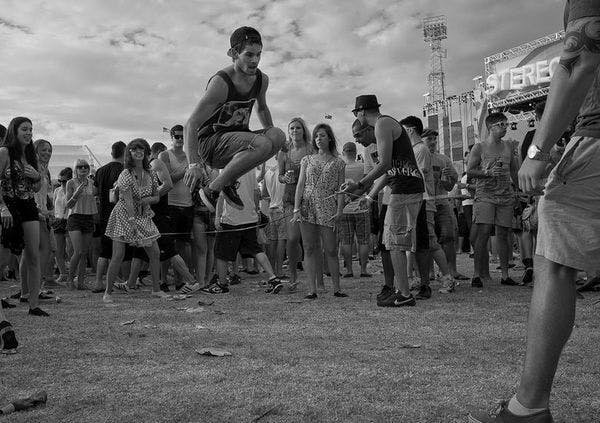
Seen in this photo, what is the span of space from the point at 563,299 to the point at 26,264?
16.5ft

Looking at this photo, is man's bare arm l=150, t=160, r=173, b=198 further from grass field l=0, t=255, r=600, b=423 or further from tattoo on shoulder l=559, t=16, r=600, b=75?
tattoo on shoulder l=559, t=16, r=600, b=75

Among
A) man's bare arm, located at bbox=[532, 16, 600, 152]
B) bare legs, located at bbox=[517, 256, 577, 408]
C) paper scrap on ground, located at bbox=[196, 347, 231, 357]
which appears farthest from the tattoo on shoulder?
paper scrap on ground, located at bbox=[196, 347, 231, 357]

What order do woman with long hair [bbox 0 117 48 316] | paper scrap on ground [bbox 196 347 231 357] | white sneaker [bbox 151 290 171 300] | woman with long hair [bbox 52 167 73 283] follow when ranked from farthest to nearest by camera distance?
woman with long hair [bbox 52 167 73 283] < white sneaker [bbox 151 290 171 300] < woman with long hair [bbox 0 117 48 316] < paper scrap on ground [bbox 196 347 231 357]

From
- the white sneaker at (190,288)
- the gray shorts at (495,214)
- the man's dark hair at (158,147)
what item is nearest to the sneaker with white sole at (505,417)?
the gray shorts at (495,214)

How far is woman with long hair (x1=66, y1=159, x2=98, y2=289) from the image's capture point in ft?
26.9

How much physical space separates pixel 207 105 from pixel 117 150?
15.6 feet

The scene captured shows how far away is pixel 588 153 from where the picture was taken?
200cm

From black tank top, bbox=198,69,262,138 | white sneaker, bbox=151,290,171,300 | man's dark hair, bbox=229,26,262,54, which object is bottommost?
white sneaker, bbox=151,290,171,300

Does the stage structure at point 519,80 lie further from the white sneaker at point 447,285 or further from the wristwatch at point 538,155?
the wristwatch at point 538,155

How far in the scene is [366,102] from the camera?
5.75 m

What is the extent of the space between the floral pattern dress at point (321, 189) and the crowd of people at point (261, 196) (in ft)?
0.05

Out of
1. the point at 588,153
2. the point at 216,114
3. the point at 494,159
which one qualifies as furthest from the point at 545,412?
the point at 494,159

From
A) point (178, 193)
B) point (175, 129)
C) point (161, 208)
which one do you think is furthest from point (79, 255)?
point (175, 129)

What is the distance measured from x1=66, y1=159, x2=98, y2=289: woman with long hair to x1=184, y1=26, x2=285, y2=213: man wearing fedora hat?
4.97 meters
